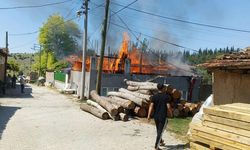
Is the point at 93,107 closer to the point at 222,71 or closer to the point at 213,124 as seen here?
the point at 222,71

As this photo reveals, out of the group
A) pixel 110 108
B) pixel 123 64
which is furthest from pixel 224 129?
pixel 123 64

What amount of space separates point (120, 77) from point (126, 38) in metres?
5.39

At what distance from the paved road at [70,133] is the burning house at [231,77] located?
2297mm

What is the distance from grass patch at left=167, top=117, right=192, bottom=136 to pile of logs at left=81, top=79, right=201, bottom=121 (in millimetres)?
602

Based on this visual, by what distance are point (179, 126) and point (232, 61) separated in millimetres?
5287

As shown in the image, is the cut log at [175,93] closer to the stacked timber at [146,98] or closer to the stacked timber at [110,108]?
the stacked timber at [146,98]

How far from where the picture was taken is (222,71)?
560 inches

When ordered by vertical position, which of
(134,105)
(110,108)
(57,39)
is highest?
(57,39)

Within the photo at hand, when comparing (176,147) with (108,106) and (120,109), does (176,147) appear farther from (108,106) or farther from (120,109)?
(108,106)

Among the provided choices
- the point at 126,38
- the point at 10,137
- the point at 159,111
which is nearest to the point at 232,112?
the point at 159,111

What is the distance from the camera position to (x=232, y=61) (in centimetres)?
1279

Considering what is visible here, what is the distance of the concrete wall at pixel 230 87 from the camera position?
518 inches

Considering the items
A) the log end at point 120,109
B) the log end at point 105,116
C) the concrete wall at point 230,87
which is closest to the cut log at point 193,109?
the log end at point 120,109

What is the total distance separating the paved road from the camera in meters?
12.3
